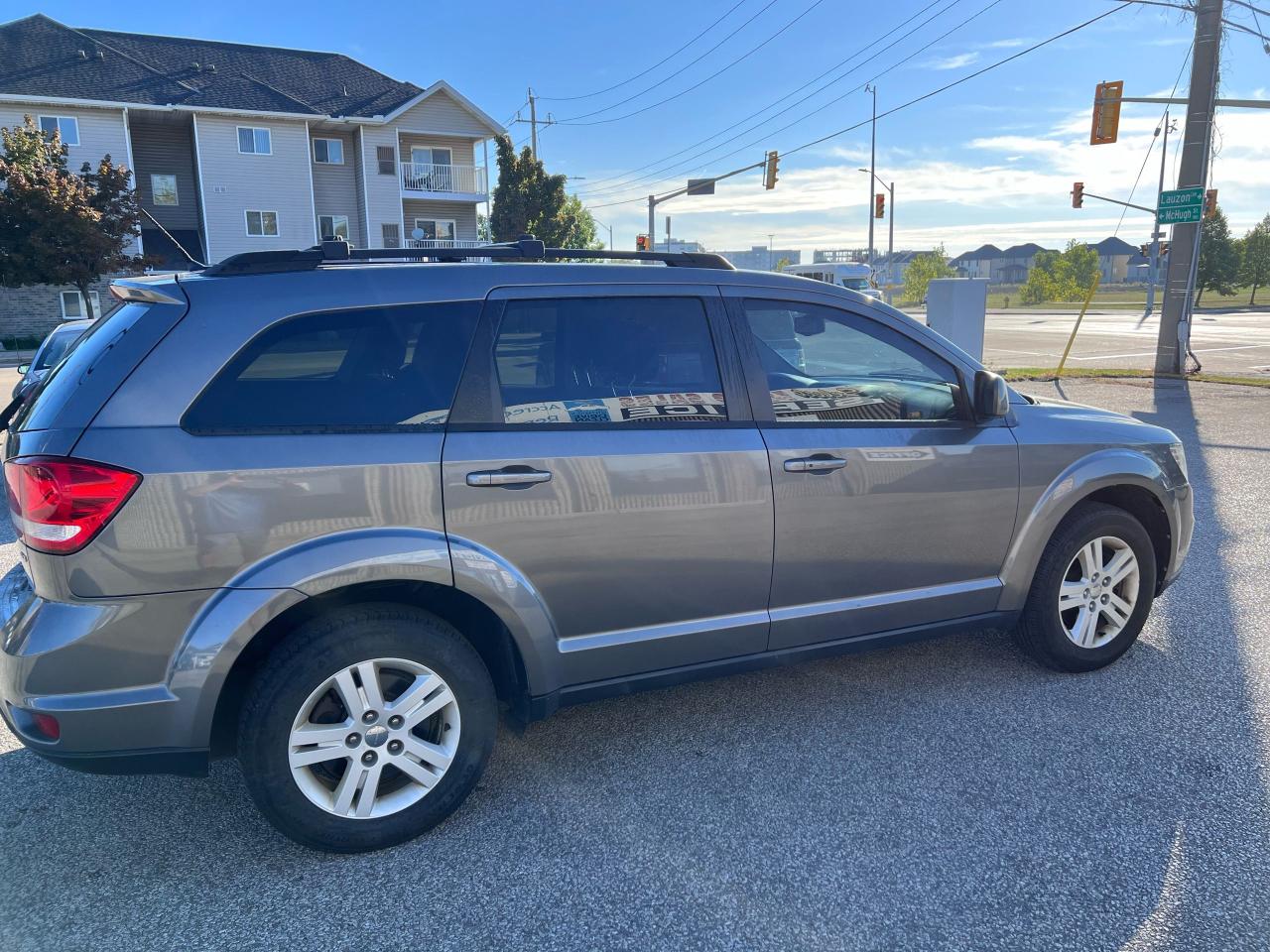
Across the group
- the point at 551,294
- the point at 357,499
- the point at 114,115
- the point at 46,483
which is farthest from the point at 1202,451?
the point at 114,115

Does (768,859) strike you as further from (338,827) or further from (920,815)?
Result: (338,827)

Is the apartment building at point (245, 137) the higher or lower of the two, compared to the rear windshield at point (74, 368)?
higher

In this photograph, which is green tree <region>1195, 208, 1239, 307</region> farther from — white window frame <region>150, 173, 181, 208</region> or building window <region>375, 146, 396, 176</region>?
white window frame <region>150, 173, 181, 208</region>

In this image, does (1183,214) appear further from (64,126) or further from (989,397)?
(64,126)

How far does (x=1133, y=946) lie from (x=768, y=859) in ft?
3.39

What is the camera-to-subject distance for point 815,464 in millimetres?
3420

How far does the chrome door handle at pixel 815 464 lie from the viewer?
3385 mm

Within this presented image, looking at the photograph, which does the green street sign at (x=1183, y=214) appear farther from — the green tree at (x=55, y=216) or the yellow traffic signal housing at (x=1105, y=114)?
the green tree at (x=55, y=216)

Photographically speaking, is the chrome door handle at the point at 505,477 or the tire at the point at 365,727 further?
the chrome door handle at the point at 505,477

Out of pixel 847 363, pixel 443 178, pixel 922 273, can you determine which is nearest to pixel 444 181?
pixel 443 178

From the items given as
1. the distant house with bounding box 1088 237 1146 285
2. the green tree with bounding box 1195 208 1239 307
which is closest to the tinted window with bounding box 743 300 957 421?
the green tree with bounding box 1195 208 1239 307

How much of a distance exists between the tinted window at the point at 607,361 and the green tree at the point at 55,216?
29.9 metres

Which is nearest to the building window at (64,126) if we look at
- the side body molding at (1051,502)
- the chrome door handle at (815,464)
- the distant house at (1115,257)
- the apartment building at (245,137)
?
the apartment building at (245,137)

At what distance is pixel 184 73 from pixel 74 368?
38.1 m
